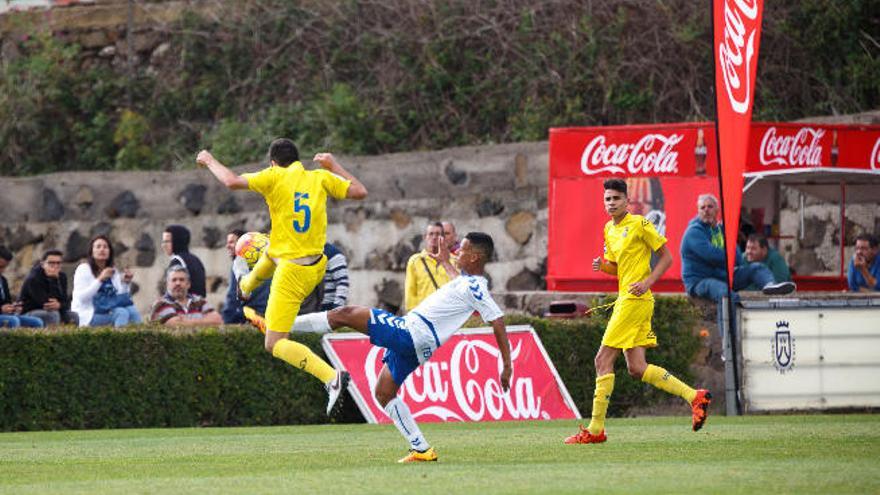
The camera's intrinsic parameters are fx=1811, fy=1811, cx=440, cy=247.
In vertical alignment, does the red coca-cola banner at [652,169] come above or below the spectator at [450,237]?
above

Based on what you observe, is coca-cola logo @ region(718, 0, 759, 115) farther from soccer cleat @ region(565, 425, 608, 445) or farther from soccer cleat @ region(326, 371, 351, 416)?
soccer cleat @ region(326, 371, 351, 416)

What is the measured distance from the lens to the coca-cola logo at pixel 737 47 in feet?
55.7

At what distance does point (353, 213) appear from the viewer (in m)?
23.3

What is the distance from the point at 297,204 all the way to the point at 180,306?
17.3ft

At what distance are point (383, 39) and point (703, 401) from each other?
13.0m

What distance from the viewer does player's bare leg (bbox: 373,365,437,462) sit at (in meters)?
Result: 11.8

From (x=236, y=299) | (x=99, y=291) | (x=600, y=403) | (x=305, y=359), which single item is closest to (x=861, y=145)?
(x=236, y=299)

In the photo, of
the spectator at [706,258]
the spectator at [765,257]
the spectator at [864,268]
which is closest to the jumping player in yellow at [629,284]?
the spectator at [706,258]

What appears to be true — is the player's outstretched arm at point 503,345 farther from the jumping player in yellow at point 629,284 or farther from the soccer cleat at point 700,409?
the soccer cleat at point 700,409

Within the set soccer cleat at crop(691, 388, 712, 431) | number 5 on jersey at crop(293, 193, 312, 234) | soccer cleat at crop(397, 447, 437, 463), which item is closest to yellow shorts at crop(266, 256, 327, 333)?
number 5 on jersey at crop(293, 193, 312, 234)

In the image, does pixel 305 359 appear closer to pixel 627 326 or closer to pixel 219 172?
pixel 219 172

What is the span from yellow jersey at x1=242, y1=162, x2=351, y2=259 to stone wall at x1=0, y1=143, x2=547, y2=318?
802 centimetres

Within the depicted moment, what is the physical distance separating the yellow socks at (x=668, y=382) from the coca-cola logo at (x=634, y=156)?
6.82 m

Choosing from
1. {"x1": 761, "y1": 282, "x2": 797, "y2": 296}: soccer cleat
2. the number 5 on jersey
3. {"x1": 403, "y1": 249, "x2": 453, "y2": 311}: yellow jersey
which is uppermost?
the number 5 on jersey
